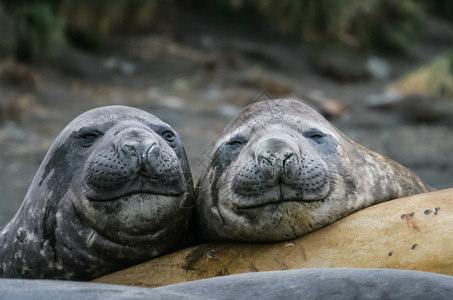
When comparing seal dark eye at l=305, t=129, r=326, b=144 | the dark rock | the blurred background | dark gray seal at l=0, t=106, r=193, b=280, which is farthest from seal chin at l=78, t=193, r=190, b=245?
the dark rock

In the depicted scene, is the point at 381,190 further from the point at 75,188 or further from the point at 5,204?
the point at 5,204

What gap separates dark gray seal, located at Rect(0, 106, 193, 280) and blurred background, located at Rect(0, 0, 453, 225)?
515 cm

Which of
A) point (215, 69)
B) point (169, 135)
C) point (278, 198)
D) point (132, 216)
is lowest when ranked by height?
point (132, 216)

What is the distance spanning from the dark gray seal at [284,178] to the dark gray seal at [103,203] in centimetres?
20

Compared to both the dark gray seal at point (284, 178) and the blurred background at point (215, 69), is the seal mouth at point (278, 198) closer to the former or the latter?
the dark gray seal at point (284, 178)

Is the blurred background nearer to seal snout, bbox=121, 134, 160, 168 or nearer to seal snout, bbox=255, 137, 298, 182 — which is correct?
seal snout, bbox=121, 134, 160, 168

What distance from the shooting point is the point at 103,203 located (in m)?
3.02

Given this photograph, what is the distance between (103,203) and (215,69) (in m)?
14.2

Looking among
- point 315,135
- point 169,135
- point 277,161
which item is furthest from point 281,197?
point 169,135

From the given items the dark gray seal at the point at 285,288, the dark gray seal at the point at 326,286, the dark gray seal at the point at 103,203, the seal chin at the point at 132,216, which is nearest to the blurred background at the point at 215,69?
the dark gray seal at the point at 103,203

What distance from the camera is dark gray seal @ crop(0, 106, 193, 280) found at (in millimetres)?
3000

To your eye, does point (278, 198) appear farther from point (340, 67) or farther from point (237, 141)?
point (340, 67)

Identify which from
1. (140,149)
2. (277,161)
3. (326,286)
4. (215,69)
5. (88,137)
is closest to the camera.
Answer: (326,286)

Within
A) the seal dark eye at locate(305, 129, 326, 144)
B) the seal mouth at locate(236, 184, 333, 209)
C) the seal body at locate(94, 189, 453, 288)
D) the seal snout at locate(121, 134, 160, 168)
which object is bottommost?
the seal body at locate(94, 189, 453, 288)
